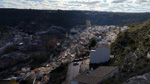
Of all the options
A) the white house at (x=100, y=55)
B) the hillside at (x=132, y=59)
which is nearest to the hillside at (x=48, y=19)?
the white house at (x=100, y=55)

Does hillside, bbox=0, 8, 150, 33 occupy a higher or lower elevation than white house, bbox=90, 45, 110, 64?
higher

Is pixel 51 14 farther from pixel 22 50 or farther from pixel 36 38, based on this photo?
pixel 22 50

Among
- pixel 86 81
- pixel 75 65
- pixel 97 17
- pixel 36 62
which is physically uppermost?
pixel 97 17

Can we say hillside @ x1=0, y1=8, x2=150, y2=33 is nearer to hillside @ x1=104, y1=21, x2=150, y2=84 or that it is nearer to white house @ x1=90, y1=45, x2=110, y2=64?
white house @ x1=90, y1=45, x2=110, y2=64

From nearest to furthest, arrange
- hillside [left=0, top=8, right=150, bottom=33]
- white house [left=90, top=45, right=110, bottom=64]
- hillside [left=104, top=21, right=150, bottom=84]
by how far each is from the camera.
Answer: hillside [left=104, top=21, right=150, bottom=84] < white house [left=90, top=45, right=110, bottom=64] < hillside [left=0, top=8, right=150, bottom=33]

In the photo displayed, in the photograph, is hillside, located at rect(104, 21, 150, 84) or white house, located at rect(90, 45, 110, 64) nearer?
hillside, located at rect(104, 21, 150, 84)

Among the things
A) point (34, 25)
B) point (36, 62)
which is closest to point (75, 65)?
point (36, 62)

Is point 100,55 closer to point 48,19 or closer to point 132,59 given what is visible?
point 132,59

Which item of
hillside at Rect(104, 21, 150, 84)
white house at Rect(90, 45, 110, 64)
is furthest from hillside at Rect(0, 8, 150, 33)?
hillside at Rect(104, 21, 150, 84)

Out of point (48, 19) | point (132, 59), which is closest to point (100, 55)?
point (132, 59)
